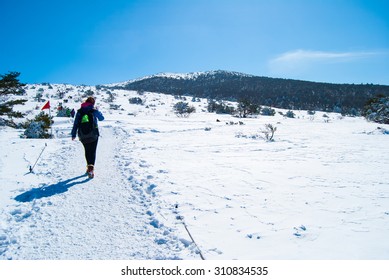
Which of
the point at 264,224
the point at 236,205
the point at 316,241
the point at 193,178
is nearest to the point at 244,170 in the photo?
the point at 193,178

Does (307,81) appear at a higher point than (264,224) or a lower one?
higher

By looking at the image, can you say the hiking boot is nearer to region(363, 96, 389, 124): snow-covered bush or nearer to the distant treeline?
region(363, 96, 389, 124): snow-covered bush

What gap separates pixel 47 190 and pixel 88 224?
7.26 feet

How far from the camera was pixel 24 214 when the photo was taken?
4320 millimetres

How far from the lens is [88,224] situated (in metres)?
3.94

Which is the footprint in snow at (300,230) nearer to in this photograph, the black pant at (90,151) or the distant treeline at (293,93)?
the black pant at (90,151)

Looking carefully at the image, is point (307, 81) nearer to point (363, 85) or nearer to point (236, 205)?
point (363, 85)

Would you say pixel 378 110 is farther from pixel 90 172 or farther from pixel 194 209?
pixel 90 172

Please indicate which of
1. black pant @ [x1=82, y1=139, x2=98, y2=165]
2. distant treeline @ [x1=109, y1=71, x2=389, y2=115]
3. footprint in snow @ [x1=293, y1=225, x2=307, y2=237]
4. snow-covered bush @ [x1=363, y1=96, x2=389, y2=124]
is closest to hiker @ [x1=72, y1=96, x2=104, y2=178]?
black pant @ [x1=82, y1=139, x2=98, y2=165]

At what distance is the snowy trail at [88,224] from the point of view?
323cm

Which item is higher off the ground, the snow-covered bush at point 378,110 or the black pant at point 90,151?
the snow-covered bush at point 378,110

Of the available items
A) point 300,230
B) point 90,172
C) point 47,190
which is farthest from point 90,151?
point 300,230

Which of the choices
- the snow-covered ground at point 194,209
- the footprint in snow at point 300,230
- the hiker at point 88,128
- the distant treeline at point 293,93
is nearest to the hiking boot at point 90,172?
the hiker at point 88,128

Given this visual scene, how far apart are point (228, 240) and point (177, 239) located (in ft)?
2.35
